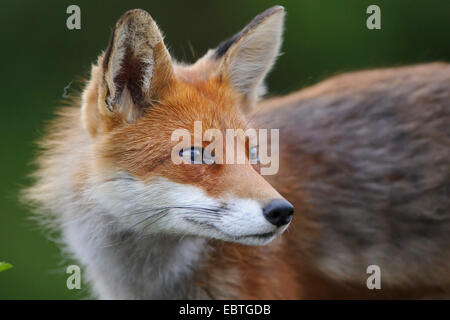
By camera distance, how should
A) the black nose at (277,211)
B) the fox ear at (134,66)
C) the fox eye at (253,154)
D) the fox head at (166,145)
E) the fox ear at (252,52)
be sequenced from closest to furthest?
the black nose at (277,211) → the fox head at (166,145) → the fox ear at (134,66) → the fox eye at (253,154) → the fox ear at (252,52)

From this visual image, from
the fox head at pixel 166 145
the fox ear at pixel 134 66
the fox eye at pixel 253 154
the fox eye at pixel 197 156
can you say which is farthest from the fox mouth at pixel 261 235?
the fox ear at pixel 134 66

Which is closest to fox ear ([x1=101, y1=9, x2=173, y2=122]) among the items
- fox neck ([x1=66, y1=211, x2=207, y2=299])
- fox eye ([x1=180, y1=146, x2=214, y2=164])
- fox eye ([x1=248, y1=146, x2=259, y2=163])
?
fox eye ([x1=180, y1=146, x2=214, y2=164])

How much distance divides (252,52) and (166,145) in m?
0.91

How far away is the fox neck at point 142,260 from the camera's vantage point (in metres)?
3.99

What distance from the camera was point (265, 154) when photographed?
4.43m

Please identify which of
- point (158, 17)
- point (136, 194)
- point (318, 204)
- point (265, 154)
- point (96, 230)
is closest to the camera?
point (136, 194)

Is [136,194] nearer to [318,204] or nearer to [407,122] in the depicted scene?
[318,204]

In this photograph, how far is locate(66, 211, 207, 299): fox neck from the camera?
3.99m

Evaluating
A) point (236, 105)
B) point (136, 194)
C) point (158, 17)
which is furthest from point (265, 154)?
point (158, 17)

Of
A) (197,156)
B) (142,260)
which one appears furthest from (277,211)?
(142,260)

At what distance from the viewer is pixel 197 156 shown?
3.44 m

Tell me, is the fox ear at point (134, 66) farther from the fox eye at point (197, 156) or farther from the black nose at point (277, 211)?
the black nose at point (277, 211)

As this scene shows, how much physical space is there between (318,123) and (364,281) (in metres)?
1.17

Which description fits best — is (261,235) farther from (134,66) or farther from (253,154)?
(134,66)
